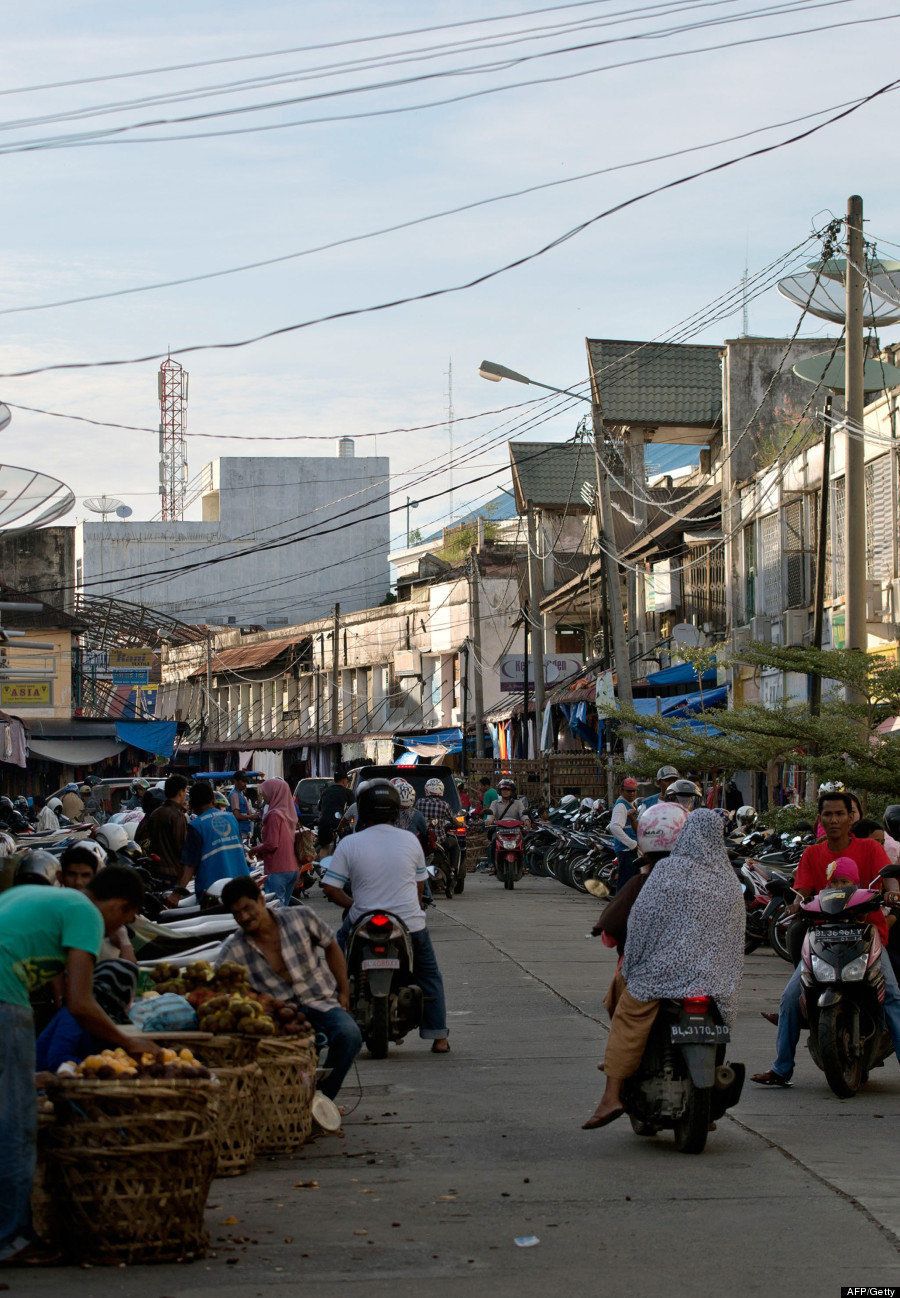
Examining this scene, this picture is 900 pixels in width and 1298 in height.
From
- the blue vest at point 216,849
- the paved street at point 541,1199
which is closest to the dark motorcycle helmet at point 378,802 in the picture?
the paved street at point 541,1199

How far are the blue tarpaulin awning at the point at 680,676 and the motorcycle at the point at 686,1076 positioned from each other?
29.0 metres

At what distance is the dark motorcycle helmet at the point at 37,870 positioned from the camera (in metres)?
8.66

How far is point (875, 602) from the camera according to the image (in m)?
27.9

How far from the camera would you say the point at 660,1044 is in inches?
340

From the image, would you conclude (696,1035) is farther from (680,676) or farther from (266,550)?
(266,550)

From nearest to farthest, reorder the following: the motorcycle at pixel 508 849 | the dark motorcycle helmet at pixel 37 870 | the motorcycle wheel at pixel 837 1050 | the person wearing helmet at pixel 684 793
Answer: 1. the dark motorcycle helmet at pixel 37 870
2. the motorcycle wheel at pixel 837 1050
3. the person wearing helmet at pixel 684 793
4. the motorcycle at pixel 508 849

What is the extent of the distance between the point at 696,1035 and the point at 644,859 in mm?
1779

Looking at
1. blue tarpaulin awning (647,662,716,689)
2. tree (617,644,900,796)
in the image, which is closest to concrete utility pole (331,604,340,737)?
blue tarpaulin awning (647,662,716,689)

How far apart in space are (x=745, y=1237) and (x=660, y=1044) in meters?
1.94

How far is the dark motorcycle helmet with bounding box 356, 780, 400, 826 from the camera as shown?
1180 centimetres

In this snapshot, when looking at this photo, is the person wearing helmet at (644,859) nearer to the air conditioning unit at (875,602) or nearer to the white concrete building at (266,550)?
the air conditioning unit at (875,602)

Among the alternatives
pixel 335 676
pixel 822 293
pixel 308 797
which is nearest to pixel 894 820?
pixel 822 293

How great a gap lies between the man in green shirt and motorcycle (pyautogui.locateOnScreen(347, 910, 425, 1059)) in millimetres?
5072

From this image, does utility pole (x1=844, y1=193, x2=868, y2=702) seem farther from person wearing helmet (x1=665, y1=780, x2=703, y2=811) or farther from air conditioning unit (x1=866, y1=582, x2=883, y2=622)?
air conditioning unit (x1=866, y1=582, x2=883, y2=622)
